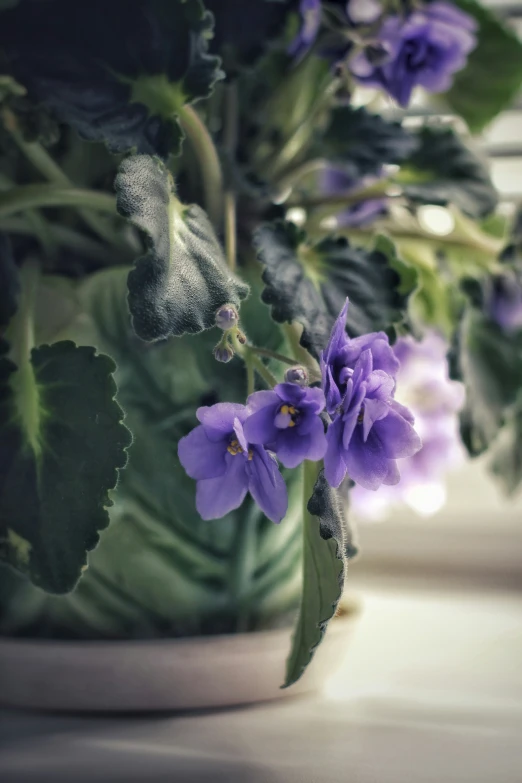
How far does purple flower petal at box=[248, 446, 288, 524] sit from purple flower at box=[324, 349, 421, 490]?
0.03 m

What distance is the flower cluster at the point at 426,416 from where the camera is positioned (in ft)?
2.26

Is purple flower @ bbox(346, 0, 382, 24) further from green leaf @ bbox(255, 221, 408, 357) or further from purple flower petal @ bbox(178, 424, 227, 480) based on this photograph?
purple flower petal @ bbox(178, 424, 227, 480)

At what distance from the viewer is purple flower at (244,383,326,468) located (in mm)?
326

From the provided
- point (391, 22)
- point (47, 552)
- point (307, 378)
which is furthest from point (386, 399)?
point (391, 22)

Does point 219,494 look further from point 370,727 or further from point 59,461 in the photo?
point 370,727

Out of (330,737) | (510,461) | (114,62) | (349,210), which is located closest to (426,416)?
(510,461)

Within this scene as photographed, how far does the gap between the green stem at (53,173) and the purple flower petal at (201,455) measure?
0.65 feet

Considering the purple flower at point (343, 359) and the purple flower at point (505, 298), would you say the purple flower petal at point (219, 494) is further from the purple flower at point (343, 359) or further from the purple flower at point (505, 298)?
the purple flower at point (505, 298)

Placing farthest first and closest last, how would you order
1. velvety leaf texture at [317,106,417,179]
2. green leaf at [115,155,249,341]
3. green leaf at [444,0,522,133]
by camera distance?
green leaf at [444,0,522,133], velvety leaf texture at [317,106,417,179], green leaf at [115,155,249,341]

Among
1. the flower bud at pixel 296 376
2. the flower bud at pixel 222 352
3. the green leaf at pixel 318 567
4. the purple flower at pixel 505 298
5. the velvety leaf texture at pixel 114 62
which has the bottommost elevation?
the green leaf at pixel 318 567

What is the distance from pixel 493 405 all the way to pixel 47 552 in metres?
0.34

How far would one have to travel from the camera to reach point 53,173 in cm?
50

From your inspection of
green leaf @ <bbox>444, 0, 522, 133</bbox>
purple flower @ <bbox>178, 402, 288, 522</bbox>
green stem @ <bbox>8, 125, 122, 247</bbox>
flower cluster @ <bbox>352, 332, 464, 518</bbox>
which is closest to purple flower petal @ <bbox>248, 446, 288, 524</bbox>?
purple flower @ <bbox>178, 402, 288, 522</bbox>

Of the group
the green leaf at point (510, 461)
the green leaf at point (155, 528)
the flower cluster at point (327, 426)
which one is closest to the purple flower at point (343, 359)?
the flower cluster at point (327, 426)
